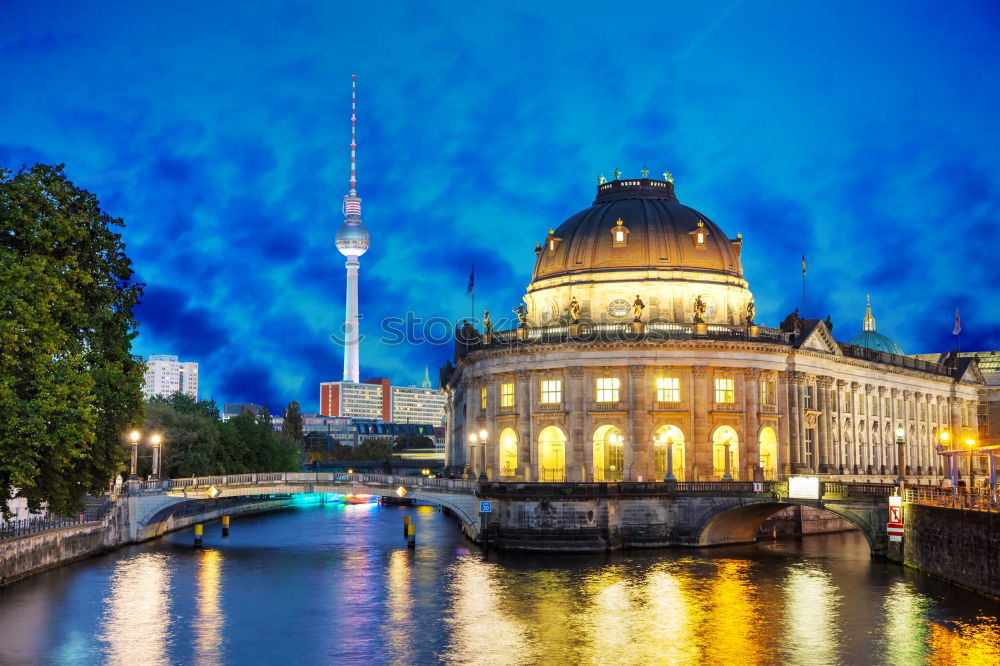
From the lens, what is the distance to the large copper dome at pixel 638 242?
103625 mm

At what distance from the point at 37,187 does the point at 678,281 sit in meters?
60.4

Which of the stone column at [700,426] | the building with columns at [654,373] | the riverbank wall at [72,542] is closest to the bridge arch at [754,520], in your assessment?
the building with columns at [654,373]

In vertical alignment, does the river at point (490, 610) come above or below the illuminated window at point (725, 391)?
below

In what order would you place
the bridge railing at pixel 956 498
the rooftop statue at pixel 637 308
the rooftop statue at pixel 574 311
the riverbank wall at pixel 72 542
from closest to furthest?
the bridge railing at pixel 956 498, the riverbank wall at pixel 72 542, the rooftop statue at pixel 637 308, the rooftop statue at pixel 574 311

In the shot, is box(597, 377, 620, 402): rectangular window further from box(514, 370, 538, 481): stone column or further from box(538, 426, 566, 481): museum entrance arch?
box(514, 370, 538, 481): stone column

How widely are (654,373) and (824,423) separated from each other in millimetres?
19624

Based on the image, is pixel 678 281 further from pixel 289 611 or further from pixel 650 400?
pixel 289 611

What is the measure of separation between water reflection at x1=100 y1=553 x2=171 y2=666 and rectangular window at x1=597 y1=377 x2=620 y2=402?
120ft

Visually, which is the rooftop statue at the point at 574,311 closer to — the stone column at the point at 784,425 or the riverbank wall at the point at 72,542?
the stone column at the point at 784,425

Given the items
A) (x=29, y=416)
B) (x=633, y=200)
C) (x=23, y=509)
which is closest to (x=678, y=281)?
(x=633, y=200)

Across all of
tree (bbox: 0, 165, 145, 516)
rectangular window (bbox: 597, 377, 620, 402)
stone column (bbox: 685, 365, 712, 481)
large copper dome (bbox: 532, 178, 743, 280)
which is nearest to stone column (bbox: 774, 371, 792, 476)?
stone column (bbox: 685, 365, 712, 481)

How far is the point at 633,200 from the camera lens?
108562 mm

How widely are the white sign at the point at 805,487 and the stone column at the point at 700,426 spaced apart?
54.6 ft

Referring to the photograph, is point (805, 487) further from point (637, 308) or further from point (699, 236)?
point (699, 236)
